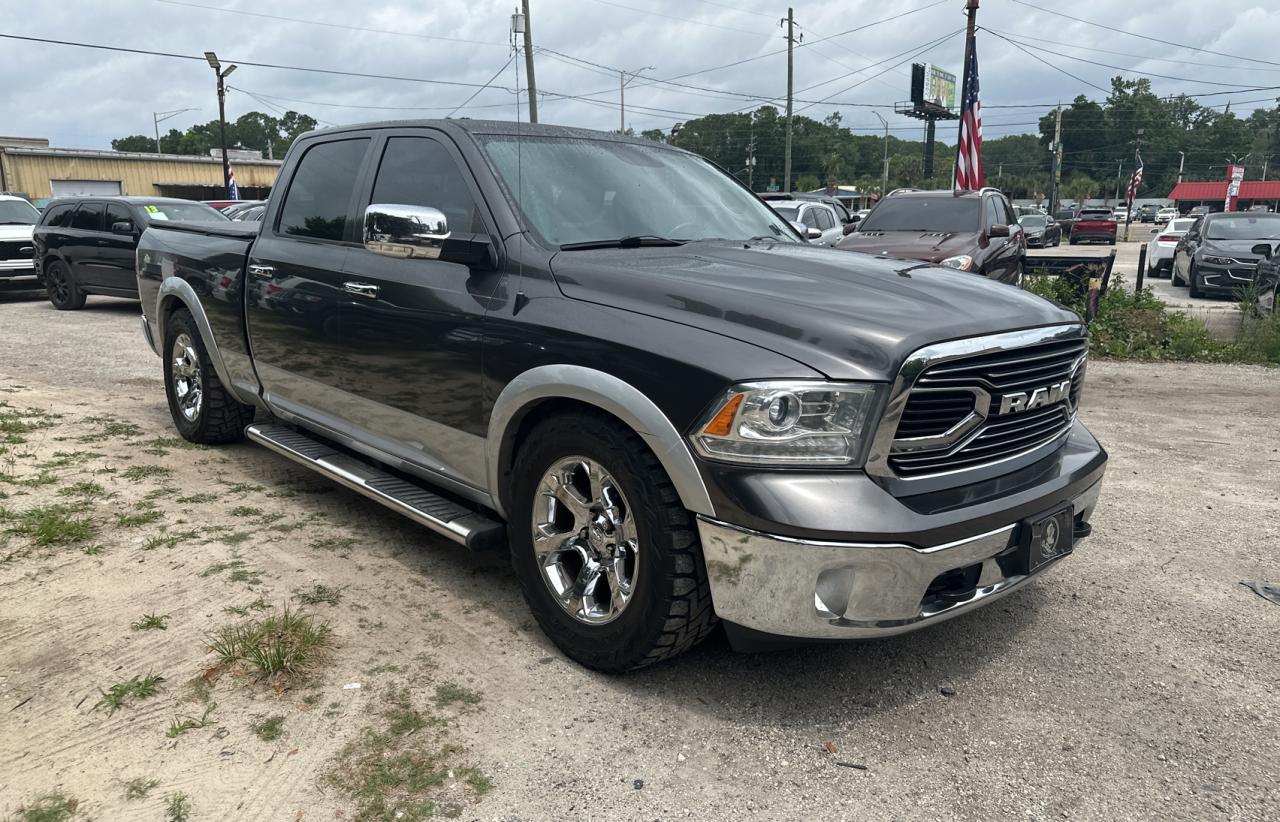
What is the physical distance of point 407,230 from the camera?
3.40 metres

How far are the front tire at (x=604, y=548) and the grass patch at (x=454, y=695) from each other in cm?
37

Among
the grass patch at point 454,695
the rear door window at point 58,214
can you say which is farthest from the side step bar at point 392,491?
the rear door window at point 58,214

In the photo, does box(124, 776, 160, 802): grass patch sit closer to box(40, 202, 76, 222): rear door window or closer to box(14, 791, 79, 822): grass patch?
box(14, 791, 79, 822): grass patch

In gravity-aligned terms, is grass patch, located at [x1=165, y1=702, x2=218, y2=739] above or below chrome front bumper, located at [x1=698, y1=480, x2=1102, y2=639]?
below

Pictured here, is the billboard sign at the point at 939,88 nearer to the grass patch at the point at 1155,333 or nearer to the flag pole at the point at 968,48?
the flag pole at the point at 968,48

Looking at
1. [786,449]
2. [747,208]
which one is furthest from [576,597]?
[747,208]

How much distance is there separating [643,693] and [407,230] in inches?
71.9

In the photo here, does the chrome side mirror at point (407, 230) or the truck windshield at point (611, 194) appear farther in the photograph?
the truck windshield at point (611, 194)

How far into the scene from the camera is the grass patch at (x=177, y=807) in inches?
96.7

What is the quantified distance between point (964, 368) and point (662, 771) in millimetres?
1486

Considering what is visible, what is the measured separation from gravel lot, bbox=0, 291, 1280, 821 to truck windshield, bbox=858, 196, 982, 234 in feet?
24.2

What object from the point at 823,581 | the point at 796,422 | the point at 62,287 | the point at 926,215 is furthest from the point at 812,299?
the point at 62,287

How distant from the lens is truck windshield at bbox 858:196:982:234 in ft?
38.3

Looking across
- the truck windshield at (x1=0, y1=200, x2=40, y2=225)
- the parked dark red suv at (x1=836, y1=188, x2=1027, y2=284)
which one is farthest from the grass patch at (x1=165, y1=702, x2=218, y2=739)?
the truck windshield at (x1=0, y1=200, x2=40, y2=225)
